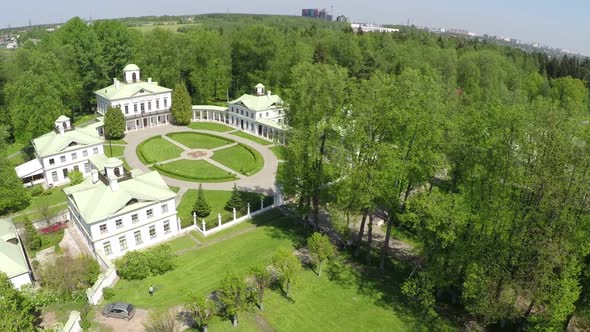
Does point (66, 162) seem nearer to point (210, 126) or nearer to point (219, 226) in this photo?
point (219, 226)

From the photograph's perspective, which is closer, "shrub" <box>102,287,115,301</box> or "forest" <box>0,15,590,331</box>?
"forest" <box>0,15,590,331</box>

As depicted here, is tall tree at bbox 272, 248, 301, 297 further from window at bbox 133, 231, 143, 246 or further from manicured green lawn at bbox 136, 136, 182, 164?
manicured green lawn at bbox 136, 136, 182, 164

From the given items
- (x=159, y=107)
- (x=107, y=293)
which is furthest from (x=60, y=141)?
(x=107, y=293)

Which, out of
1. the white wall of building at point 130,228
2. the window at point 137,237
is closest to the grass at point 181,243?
the white wall of building at point 130,228

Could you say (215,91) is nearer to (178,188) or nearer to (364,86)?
(178,188)

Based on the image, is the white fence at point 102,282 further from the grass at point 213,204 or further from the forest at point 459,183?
the forest at point 459,183

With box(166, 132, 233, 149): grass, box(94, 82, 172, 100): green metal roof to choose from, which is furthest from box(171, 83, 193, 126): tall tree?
box(166, 132, 233, 149): grass
